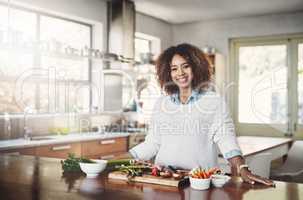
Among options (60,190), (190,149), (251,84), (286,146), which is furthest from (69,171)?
(251,84)

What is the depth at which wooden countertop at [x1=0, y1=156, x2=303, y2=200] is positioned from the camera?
64.3 inches

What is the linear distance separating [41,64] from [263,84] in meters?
3.85

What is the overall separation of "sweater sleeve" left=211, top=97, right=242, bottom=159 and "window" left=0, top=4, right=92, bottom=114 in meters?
2.66

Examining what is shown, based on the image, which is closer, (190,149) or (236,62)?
(190,149)

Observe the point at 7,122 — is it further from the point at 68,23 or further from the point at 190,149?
the point at 190,149

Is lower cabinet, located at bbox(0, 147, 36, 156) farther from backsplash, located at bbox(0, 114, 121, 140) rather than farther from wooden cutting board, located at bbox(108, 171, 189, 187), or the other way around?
wooden cutting board, located at bbox(108, 171, 189, 187)

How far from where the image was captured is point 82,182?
192 centimetres

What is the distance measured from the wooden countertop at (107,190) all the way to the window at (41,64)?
96.7 inches

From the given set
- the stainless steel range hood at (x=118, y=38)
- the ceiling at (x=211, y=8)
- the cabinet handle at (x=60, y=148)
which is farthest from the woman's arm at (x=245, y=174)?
the ceiling at (x=211, y=8)

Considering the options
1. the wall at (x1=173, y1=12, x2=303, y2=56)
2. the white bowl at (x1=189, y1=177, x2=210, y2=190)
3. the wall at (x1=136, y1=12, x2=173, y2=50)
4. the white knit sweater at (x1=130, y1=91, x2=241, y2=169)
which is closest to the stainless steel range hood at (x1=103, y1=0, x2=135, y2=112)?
the wall at (x1=136, y1=12, x2=173, y2=50)

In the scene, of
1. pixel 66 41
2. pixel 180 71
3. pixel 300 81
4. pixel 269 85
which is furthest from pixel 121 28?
pixel 180 71

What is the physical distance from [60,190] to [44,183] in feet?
0.63

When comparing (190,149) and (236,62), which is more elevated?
(236,62)

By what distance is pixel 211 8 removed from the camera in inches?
250
